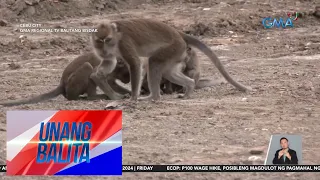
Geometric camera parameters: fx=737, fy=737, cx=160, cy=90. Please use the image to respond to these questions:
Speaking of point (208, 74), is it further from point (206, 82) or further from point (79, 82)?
point (79, 82)

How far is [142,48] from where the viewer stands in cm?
1054

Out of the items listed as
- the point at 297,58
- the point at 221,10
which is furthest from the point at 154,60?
the point at 221,10

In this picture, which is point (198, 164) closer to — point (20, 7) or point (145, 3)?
point (20, 7)

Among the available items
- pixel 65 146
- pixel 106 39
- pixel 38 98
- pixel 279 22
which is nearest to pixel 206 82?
pixel 106 39

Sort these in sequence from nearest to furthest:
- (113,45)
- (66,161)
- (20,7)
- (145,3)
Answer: (66,161)
(113,45)
(20,7)
(145,3)

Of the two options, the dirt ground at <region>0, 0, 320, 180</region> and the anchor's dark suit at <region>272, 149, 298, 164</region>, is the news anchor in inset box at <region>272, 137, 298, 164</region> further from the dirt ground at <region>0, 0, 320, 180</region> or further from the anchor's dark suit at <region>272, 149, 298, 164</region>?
the dirt ground at <region>0, 0, 320, 180</region>

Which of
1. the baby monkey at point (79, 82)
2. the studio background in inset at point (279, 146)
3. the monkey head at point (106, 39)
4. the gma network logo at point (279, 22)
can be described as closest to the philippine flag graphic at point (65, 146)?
the studio background in inset at point (279, 146)

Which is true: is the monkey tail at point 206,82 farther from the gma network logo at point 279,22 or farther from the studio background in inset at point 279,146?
the gma network logo at point 279,22

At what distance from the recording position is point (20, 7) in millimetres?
20578

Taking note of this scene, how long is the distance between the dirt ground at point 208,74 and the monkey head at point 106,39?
74cm

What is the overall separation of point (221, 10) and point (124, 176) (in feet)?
48.5

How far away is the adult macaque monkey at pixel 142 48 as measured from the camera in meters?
10.3

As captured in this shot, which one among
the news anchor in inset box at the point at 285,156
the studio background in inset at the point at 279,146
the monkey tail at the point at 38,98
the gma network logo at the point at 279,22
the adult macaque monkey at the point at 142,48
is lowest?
the monkey tail at the point at 38,98

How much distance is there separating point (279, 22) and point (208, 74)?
7427mm
